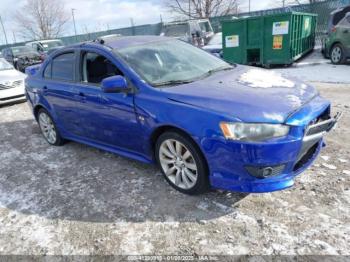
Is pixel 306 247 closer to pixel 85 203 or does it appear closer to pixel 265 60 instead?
pixel 85 203

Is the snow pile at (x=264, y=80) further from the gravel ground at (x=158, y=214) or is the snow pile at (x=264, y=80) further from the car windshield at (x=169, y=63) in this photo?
the gravel ground at (x=158, y=214)

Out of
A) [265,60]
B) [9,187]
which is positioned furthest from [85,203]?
[265,60]

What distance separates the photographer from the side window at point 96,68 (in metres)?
3.93

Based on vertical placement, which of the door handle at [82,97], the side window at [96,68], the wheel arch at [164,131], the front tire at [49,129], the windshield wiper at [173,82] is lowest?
the front tire at [49,129]

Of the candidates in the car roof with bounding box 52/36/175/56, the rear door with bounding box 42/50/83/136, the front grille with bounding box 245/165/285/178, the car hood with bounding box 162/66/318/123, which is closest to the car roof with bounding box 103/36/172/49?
the car roof with bounding box 52/36/175/56

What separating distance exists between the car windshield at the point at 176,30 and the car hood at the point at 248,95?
12.9 meters

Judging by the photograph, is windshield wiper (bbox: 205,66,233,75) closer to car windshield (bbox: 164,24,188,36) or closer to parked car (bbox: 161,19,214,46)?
parked car (bbox: 161,19,214,46)

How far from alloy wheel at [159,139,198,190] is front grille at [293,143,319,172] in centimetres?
94

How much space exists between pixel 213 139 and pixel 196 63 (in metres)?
1.45

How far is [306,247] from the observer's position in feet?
8.54

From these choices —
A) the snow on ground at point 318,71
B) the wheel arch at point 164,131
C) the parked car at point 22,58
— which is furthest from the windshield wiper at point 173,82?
the parked car at point 22,58

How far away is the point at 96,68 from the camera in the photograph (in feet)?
13.7

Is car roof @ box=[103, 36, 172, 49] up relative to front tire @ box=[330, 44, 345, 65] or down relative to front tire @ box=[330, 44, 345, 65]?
up

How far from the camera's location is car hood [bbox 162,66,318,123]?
9.39 ft
